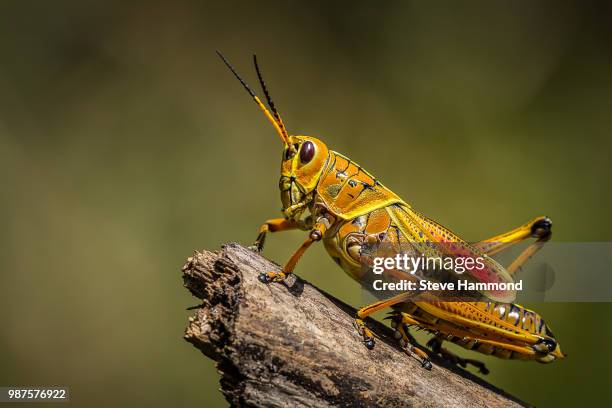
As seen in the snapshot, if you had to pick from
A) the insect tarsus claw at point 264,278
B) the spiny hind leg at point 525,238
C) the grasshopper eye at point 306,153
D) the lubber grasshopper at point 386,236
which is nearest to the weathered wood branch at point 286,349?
the insect tarsus claw at point 264,278

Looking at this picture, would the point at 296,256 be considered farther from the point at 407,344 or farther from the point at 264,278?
the point at 407,344

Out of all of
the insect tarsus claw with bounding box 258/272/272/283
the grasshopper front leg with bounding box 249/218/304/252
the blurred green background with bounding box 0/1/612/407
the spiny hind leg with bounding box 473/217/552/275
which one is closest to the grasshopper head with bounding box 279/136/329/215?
the grasshopper front leg with bounding box 249/218/304/252

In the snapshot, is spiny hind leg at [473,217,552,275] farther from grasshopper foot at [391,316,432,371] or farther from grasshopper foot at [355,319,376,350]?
grasshopper foot at [355,319,376,350]

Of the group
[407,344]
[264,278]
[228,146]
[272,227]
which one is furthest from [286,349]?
[228,146]

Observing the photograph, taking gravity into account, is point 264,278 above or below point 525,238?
below

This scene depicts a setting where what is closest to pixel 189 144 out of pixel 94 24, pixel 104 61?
pixel 104 61

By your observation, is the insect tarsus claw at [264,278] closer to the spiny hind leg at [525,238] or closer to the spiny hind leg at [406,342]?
the spiny hind leg at [406,342]
